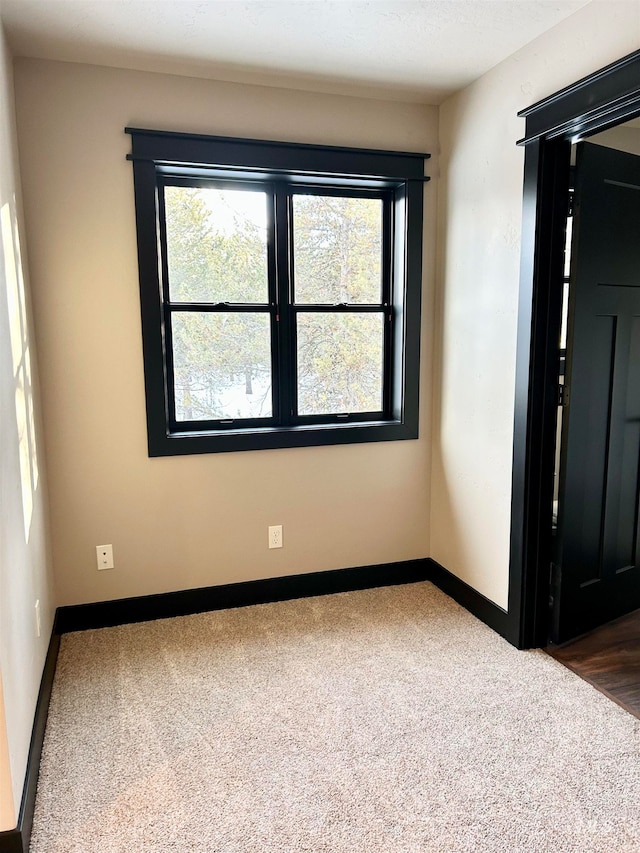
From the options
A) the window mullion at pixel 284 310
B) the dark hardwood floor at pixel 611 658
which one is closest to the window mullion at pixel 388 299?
the window mullion at pixel 284 310

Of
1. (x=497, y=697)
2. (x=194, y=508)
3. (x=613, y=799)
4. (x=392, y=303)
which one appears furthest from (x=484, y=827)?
(x=392, y=303)

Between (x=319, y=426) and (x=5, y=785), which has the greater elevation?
(x=319, y=426)

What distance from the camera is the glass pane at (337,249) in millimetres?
2857

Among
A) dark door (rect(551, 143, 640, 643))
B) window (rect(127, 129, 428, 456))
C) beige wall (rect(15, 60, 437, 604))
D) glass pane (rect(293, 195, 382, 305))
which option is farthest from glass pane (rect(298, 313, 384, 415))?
dark door (rect(551, 143, 640, 643))

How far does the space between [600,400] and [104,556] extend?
2.29 meters

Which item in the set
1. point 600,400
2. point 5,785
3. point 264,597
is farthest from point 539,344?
point 5,785

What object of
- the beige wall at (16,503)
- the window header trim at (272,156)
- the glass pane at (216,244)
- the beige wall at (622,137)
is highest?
the beige wall at (622,137)

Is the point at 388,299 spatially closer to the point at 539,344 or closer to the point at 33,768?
the point at 539,344

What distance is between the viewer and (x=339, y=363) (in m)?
2.99

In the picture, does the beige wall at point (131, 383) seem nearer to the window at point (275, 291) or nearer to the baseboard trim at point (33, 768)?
the window at point (275, 291)

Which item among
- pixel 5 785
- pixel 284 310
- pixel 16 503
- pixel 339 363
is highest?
pixel 284 310

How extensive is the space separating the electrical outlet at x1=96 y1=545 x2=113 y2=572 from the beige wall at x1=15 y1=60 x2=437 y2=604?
0.02 m

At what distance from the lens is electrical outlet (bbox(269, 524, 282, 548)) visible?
2.90 m

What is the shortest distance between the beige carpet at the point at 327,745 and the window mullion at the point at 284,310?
1100 mm
